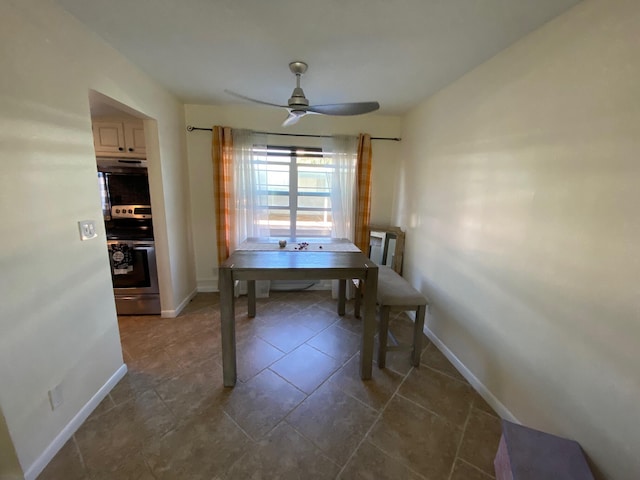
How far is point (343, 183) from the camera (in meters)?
3.39

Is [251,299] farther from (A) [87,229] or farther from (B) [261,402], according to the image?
(A) [87,229]

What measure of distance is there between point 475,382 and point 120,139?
3972 mm

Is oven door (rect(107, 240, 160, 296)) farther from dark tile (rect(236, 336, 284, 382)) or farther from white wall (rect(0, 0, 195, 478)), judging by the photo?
dark tile (rect(236, 336, 284, 382))

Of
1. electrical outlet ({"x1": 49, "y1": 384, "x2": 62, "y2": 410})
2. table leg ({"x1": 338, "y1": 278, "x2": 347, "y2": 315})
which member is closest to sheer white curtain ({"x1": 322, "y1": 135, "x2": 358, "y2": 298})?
table leg ({"x1": 338, "y1": 278, "x2": 347, "y2": 315})

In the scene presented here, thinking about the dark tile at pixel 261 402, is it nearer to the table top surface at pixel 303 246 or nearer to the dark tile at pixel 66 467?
→ the dark tile at pixel 66 467

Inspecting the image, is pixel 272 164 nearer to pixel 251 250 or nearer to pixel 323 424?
pixel 251 250

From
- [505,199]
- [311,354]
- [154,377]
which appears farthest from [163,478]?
[505,199]

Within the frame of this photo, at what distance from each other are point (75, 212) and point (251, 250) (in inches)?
46.9

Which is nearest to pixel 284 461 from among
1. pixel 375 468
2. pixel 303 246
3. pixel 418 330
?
pixel 375 468

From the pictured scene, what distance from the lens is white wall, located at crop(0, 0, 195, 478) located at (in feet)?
3.98

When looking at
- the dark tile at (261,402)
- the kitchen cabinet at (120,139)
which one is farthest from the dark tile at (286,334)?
the kitchen cabinet at (120,139)

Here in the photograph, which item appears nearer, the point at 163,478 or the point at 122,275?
the point at 163,478

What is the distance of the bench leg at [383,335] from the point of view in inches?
85.1

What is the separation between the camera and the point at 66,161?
4.95ft
